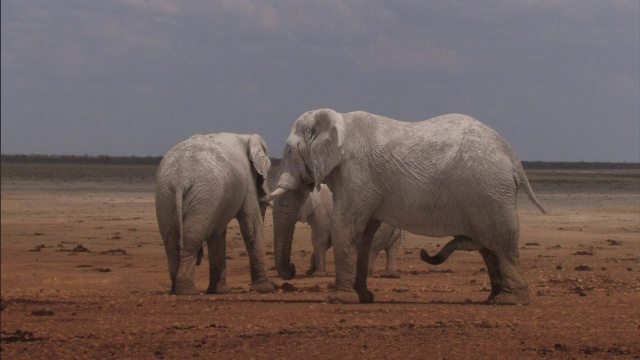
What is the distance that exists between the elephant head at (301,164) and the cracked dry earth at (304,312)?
0.82m

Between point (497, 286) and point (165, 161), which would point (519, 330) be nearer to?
point (497, 286)

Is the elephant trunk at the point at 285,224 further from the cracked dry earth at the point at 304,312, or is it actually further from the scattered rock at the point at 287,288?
the scattered rock at the point at 287,288

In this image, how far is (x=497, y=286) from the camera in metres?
14.7

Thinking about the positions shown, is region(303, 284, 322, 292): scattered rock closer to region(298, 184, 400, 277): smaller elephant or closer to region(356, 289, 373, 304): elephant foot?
region(298, 184, 400, 277): smaller elephant

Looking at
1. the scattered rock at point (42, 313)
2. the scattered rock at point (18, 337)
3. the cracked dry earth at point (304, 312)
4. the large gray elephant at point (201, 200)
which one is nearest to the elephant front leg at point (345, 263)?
the cracked dry earth at point (304, 312)

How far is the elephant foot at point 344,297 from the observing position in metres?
14.4

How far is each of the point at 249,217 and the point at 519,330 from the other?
575cm

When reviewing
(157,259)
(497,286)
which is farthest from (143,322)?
(157,259)

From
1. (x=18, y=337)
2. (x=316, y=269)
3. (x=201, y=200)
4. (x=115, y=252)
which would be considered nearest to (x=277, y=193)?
(x=201, y=200)

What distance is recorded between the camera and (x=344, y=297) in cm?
1437

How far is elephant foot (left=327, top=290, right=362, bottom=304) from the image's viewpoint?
47.1ft

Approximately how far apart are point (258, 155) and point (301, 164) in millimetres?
2032

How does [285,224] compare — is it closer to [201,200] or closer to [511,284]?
[201,200]

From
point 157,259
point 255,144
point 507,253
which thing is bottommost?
point 157,259
